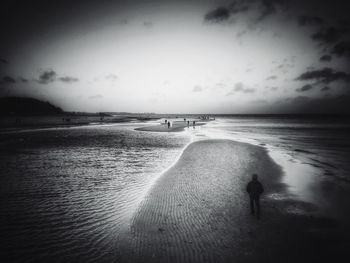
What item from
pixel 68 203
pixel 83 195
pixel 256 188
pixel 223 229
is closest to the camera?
pixel 223 229

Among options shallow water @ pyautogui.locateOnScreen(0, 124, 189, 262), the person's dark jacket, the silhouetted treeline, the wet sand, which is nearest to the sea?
shallow water @ pyautogui.locateOnScreen(0, 124, 189, 262)

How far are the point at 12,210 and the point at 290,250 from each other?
10.2 meters

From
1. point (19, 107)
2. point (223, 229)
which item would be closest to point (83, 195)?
point (223, 229)

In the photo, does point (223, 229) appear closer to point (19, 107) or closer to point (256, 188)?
point (256, 188)

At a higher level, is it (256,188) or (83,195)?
(256,188)

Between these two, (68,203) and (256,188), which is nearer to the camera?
(256,188)

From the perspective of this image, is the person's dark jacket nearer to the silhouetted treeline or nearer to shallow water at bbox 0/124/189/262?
shallow water at bbox 0/124/189/262

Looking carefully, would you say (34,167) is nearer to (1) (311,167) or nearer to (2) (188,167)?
(2) (188,167)

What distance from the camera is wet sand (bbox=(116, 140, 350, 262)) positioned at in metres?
5.79

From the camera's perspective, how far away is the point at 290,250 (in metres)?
5.99

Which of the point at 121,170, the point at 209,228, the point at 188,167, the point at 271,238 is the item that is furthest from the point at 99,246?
the point at 188,167

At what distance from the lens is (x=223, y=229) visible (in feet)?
23.2

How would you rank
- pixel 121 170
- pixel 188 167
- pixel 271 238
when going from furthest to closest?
pixel 188 167 < pixel 121 170 < pixel 271 238

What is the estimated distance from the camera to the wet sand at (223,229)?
5785 millimetres
